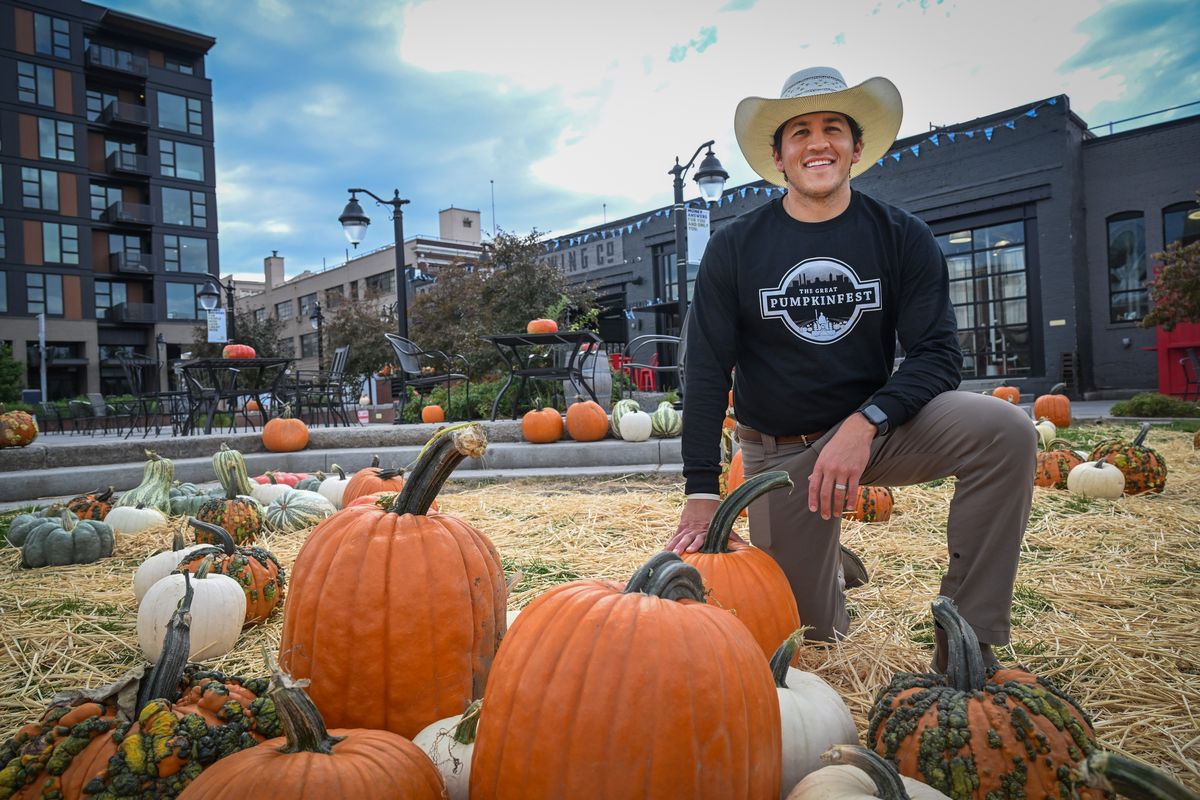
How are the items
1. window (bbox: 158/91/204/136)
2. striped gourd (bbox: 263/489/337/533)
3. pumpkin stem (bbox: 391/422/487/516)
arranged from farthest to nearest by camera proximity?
window (bbox: 158/91/204/136) → striped gourd (bbox: 263/489/337/533) → pumpkin stem (bbox: 391/422/487/516)

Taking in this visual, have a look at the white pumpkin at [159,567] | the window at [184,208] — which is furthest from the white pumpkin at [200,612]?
the window at [184,208]

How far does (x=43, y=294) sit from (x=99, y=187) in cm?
633

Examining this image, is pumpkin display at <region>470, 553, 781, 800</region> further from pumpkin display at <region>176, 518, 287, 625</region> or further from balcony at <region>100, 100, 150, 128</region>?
balcony at <region>100, 100, 150, 128</region>

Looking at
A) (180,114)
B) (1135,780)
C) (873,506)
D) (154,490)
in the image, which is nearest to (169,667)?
(1135,780)

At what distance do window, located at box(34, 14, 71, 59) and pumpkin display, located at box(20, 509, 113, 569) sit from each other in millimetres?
40868

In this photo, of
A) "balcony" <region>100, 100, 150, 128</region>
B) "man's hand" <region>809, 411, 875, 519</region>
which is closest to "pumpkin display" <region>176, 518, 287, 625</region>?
"man's hand" <region>809, 411, 875, 519</region>

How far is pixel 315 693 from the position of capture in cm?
137

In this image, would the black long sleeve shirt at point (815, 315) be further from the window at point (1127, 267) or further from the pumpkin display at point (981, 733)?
the window at point (1127, 267)

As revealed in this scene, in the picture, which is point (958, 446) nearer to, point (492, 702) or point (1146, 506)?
point (492, 702)

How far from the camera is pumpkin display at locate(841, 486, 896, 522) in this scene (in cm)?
358

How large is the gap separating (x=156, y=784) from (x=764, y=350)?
1761 millimetres

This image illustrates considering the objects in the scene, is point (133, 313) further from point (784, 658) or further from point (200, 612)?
point (784, 658)

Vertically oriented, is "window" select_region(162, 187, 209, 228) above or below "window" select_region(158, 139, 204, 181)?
below

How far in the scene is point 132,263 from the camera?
35.0 metres
